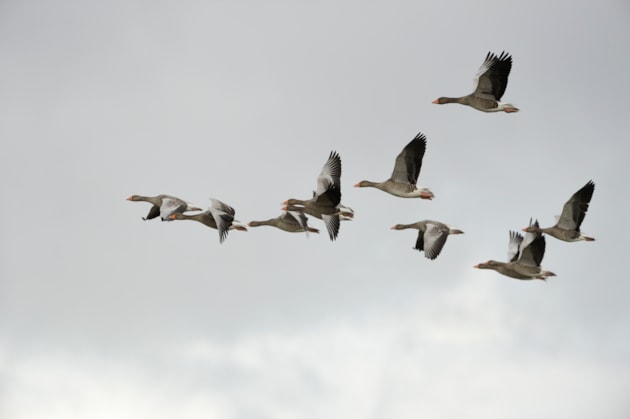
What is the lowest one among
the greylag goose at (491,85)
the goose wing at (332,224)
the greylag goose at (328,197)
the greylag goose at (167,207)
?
the greylag goose at (167,207)

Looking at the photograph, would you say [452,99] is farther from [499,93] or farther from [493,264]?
[493,264]

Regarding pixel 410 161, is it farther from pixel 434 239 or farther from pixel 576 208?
pixel 576 208

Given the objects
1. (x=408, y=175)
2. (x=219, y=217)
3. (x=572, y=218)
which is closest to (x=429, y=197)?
(x=408, y=175)

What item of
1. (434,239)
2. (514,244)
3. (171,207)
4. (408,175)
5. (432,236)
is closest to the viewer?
(408,175)

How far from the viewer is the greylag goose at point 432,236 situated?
31.4m

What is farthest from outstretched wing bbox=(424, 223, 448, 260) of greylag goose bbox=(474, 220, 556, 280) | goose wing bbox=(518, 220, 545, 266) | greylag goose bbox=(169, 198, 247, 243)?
greylag goose bbox=(169, 198, 247, 243)

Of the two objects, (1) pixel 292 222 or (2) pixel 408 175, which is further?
(1) pixel 292 222

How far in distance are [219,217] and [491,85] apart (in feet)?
25.9

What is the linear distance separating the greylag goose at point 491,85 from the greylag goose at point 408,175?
7.96 ft

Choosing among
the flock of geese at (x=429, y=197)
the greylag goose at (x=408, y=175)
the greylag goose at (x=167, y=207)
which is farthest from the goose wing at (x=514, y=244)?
the greylag goose at (x=167, y=207)

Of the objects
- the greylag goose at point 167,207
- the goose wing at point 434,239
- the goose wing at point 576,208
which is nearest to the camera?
the goose wing at point 576,208

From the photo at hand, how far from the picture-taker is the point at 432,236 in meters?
32.2

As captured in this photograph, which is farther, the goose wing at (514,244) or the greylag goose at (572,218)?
the goose wing at (514,244)

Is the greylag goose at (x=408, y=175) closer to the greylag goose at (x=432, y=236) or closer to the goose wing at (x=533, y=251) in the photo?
the greylag goose at (x=432, y=236)
